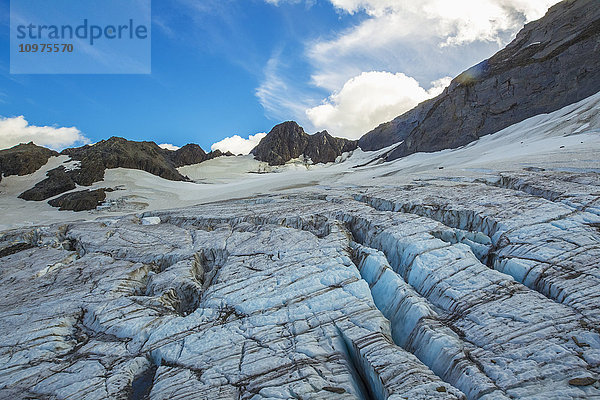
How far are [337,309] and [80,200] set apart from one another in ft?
132

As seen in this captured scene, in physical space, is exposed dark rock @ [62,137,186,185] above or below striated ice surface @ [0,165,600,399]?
above

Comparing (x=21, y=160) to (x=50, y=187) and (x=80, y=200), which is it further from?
(x=80, y=200)

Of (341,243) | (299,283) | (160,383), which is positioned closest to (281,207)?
(341,243)

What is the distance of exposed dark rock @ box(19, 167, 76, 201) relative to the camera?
40375 millimetres

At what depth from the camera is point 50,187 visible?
42000mm

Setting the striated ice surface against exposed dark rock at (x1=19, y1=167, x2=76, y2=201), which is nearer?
the striated ice surface

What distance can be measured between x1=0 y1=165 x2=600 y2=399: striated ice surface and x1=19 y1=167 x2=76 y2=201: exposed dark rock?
34241mm

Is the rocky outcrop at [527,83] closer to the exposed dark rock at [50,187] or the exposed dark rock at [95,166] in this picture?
the exposed dark rock at [95,166]

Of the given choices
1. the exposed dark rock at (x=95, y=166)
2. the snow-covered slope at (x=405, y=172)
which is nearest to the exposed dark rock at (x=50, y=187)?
the exposed dark rock at (x=95, y=166)

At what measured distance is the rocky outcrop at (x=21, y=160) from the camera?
4681cm

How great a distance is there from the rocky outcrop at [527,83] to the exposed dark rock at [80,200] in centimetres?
6658

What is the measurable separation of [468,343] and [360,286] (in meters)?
3.26

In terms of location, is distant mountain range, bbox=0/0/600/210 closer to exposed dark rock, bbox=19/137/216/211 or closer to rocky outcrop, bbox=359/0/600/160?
rocky outcrop, bbox=359/0/600/160

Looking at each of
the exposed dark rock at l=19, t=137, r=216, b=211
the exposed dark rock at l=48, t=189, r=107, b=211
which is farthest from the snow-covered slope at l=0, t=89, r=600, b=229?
the exposed dark rock at l=19, t=137, r=216, b=211
